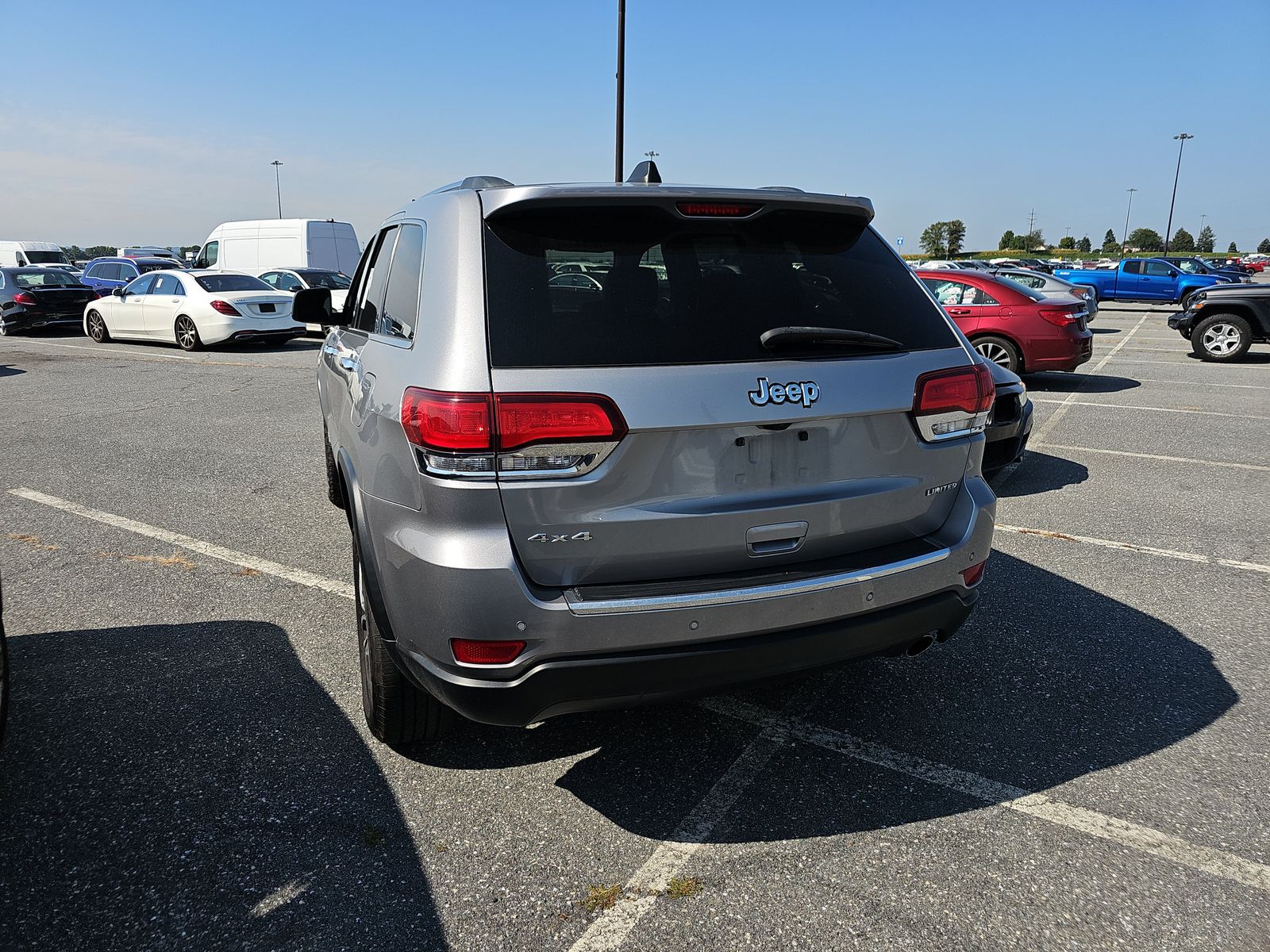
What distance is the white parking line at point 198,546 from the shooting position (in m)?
4.50

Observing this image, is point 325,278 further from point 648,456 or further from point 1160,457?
point 648,456

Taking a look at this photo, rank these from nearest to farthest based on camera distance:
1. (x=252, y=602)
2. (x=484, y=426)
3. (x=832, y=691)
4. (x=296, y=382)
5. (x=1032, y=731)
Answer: (x=484, y=426), (x=1032, y=731), (x=832, y=691), (x=252, y=602), (x=296, y=382)

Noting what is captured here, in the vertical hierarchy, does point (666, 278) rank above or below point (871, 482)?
above

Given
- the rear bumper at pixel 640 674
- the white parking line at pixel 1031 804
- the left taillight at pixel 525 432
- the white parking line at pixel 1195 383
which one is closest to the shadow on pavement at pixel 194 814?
the rear bumper at pixel 640 674

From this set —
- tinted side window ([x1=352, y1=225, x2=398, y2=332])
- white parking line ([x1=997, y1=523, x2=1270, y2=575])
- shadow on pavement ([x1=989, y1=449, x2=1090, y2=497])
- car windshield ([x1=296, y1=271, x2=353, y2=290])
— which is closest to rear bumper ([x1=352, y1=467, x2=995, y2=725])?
tinted side window ([x1=352, y1=225, x2=398, y2=332])

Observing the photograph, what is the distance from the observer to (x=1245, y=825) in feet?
8.66

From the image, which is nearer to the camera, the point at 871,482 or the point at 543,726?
the point at 871,482

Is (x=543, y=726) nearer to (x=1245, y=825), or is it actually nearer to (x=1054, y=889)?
(x=1054, y=889)

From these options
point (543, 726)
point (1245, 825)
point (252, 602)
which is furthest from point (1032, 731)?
point (252, 602)

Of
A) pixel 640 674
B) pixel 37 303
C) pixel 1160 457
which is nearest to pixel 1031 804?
pixel 640 674

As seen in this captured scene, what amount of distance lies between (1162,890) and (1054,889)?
0.93 feet

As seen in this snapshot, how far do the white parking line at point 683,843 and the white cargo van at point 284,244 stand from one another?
2309 cm

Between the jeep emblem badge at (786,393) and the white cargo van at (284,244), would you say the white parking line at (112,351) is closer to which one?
the white cargo van at (284,244)

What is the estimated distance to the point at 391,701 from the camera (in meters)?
2.81
